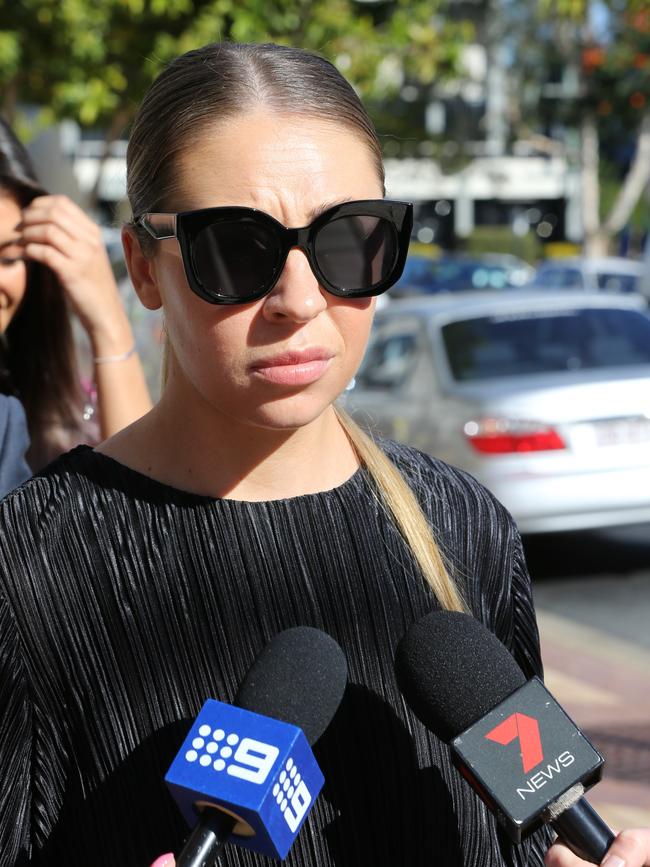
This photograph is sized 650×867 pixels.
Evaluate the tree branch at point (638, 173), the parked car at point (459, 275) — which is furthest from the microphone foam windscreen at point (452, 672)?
the tree branch at point (638, 173)

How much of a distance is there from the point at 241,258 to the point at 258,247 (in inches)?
1.0

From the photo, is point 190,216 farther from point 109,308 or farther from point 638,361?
point 638,361

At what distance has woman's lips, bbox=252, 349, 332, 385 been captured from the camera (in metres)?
1.54

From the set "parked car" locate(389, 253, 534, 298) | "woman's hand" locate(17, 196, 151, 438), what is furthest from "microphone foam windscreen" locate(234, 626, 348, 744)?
"parked car" locate(389, 253, 534, 298)

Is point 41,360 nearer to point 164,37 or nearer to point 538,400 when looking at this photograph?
point 538,400

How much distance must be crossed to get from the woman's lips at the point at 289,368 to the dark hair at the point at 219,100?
0.25 metres

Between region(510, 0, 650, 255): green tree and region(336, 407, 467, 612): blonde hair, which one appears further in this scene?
region(510, 0, 650, 255): green tree

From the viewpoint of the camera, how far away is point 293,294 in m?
1.53

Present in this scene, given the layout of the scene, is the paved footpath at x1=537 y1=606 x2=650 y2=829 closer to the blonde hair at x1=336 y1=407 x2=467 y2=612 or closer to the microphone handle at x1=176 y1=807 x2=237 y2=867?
the blonde hair at x1=336 y1=407 x2=467 y2=612

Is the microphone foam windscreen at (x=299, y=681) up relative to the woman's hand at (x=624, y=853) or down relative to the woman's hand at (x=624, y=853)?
up

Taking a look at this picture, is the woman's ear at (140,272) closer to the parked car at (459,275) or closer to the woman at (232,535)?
the woman at (232,535)

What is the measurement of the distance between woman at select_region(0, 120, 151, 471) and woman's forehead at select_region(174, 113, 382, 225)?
1.15 m

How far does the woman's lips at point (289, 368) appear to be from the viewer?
60.5 inches

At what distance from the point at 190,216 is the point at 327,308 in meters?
0.20
